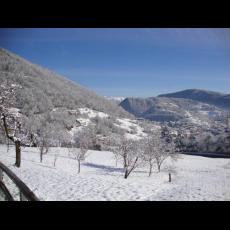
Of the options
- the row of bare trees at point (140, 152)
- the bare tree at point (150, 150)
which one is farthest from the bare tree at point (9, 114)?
the bare tree at point (150, 150)

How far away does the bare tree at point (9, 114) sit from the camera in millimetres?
8328

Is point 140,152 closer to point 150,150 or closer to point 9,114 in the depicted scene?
point 150,150

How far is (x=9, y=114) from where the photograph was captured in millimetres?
8953

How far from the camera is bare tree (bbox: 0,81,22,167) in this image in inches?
328

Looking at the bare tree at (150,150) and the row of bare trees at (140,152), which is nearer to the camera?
the row of bare trees at (140,152)

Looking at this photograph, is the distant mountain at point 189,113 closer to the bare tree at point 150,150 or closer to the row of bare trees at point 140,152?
the row of bare trees at point 140,152

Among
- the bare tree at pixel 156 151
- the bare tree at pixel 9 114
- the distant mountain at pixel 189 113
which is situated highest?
the distant mountain at pixel 189 113

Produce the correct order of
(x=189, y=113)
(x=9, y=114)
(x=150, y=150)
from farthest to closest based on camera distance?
1. (x=189, y=113)
2. (x=150, y=150)
3. (x=9, y=114)

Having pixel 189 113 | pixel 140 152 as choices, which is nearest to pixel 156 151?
pixel 140 152

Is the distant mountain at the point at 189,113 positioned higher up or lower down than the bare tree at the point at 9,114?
higher up

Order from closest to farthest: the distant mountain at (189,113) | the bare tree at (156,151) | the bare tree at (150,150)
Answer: the bare tree at (150,150) → the bare tree at (156,151) → the distant mountain at (189,113)
